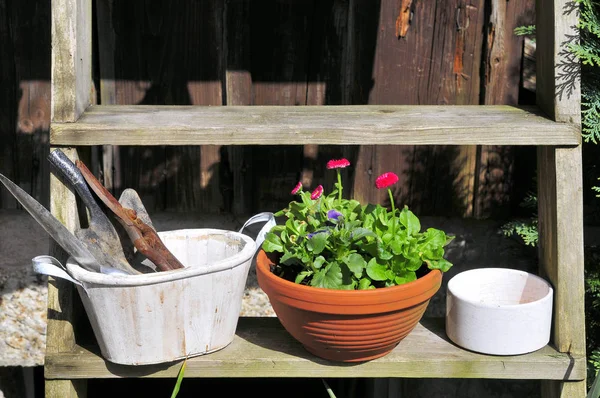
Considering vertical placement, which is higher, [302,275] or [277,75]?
[277,75]

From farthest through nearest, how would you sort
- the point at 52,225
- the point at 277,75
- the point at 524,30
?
1. the point at 277,75
2. the point at 524,30
3. the point at 52,225

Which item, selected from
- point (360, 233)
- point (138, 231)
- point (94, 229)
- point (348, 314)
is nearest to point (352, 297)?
point (348, 314)

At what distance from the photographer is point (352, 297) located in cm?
172

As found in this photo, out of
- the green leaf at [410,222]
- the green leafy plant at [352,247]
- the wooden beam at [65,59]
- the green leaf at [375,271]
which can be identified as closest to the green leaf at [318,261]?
the green leafy plant at [352,247]

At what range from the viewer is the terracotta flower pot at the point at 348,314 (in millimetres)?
1733

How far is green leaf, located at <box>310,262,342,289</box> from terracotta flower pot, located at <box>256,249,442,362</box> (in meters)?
0.03

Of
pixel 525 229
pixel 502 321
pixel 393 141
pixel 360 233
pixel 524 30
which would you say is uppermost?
pixel 524 30

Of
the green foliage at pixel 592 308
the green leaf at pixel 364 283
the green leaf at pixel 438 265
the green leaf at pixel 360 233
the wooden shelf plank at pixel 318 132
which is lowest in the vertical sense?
the green foliage at pixel 592 308

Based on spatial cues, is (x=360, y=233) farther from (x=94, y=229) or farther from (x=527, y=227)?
(x=527, y=227)

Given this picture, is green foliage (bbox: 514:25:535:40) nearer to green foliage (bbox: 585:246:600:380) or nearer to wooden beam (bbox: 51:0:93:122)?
green foliage (bbox: 585:246:600:380)

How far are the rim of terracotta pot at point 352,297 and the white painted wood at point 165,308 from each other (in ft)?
0.42

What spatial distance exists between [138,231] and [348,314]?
544mm

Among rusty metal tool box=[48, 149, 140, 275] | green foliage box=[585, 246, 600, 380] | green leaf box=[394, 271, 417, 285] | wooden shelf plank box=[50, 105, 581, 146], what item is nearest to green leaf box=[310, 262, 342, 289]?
green leaf box=[394, 271, 417, 285]

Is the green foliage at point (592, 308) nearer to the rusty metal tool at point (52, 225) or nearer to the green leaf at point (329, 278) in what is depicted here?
the green leaf at point (329, 278)
